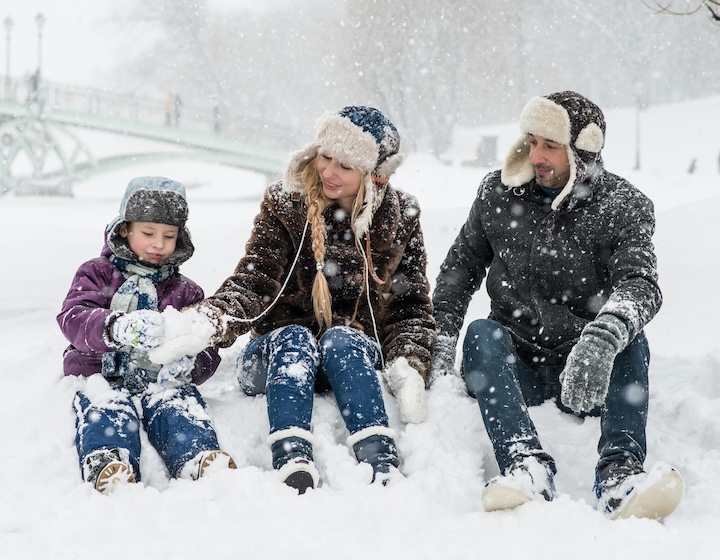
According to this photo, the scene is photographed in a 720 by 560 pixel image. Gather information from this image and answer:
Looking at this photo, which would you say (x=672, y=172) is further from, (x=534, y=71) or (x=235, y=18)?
(x=235, y=18)

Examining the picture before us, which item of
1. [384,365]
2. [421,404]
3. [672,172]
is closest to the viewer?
[421,404]

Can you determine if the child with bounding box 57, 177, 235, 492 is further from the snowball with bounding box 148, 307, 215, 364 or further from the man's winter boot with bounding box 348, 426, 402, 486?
the man's winter boot with bounding box 348, 426, 402, 486

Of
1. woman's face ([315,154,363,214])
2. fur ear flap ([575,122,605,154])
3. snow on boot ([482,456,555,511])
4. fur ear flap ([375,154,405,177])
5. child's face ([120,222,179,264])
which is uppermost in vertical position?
fur ear flap ([575,122,605,154])

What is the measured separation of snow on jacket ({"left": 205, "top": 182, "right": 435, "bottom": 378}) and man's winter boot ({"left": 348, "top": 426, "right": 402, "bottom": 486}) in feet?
1.76

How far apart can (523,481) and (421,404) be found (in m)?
0.69

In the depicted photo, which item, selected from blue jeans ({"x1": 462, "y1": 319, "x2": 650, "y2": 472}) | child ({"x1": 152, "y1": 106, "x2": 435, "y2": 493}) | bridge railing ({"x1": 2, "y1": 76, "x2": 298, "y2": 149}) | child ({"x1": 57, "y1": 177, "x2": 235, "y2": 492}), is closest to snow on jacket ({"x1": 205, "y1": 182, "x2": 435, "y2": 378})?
child ({"x1": 152, "y1": 106, "x2": 435, "y2": 493})

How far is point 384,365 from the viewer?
324 centimetres

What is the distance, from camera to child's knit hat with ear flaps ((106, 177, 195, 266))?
10.2ft

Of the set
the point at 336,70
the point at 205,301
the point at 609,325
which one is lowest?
the point at 205,301

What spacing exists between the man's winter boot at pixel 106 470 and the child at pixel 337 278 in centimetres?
62

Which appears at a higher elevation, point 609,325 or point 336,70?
point 336,70

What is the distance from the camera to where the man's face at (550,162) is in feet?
10.2

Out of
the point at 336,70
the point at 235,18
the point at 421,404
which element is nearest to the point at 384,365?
the point at 421,404

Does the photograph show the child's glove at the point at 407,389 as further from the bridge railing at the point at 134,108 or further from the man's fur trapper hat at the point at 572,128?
the bridge railing at the point at 134,108
